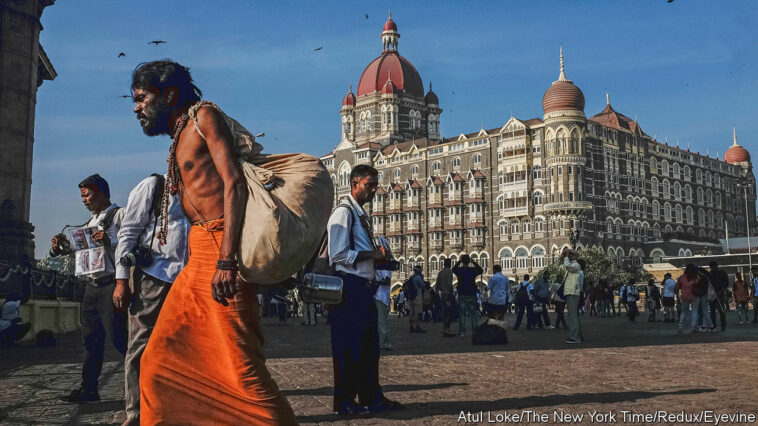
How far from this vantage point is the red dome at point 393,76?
8281 centimetres

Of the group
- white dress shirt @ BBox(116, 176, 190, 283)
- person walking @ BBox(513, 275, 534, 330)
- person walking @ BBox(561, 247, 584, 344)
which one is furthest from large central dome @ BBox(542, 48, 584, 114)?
white dress shirt @ BBox(116, 176, 190, 283)

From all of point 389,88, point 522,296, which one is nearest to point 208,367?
point 522,296

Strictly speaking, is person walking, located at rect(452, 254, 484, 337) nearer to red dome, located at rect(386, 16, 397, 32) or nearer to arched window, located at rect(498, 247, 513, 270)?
arched window, located at rect(498, 247, 513, 270)

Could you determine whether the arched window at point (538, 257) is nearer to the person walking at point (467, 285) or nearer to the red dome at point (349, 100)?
the red dome at point (349, 100)

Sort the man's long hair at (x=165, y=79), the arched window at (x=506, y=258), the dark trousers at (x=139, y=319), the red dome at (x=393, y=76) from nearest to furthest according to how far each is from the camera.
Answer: the man's long hair at (x=165, y=79) < the dark trousers at (x=139, y=319) < the arched window at (x=506, y=258) < the red dome at (x=393, y=76)

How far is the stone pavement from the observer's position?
522 centimetres

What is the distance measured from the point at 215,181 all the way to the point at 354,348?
2237 millimetres

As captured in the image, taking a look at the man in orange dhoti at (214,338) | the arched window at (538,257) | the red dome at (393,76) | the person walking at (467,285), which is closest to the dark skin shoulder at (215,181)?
the man in orange dhoti at (214,338)

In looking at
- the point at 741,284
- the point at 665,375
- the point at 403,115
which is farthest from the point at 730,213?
the point at 665,375

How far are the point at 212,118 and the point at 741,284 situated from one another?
21.1m

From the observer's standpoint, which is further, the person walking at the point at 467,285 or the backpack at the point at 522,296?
the backpack at the point at 522,296

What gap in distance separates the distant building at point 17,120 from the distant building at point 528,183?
4615cm

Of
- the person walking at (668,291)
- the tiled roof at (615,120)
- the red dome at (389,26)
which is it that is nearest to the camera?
the person walking at (668,291)

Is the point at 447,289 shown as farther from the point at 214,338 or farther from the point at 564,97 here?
the point at 564,97
